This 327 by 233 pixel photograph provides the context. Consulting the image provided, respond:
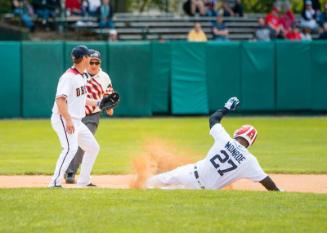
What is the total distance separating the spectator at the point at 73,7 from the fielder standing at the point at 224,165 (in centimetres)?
2020

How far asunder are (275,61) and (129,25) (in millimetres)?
6285

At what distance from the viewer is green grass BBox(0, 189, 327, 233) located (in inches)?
389

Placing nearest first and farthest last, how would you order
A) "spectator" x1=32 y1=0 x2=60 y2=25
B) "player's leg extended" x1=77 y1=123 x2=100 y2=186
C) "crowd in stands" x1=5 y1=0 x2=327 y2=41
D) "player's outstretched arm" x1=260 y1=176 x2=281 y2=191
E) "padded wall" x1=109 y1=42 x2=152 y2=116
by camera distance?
"player's outstretched arm" x1=260 y1=176 x2=281 y2=191 → "player's leg extended" x1=77 y1=123 x2=100 y2=186 → "padded wall" x1=109 y1=42 x2=152 y2=116 → "crowd in stands" x1=5 y1=0 x2=327 y2=41 → "spectator" x1=32 y1=0 x2=60 y2=25

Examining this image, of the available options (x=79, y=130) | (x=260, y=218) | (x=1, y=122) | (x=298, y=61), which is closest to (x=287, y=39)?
(x=298, y=61)

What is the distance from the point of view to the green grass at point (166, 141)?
58.3 ft

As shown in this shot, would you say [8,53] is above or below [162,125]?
above

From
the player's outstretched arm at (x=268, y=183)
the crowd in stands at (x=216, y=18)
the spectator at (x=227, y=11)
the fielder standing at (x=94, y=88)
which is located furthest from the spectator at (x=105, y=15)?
the player's outstretched arm at (x=268, y=183)

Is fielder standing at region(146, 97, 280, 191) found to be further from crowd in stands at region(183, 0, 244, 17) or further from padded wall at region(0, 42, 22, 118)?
crowd in stands at region(183, 0, 244, 17)

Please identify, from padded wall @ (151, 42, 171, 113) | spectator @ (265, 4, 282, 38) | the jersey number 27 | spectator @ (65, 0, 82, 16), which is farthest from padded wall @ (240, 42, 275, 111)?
the jersey number 27

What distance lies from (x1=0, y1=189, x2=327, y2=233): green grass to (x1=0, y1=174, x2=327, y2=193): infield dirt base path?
2.31 m

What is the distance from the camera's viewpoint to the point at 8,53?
27.0 m

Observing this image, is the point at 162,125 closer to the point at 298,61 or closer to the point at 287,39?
the point at 298,61

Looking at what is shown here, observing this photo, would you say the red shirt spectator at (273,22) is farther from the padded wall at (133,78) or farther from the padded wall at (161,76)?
the padded wall at (133,78)

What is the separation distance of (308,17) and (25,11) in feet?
30.1
